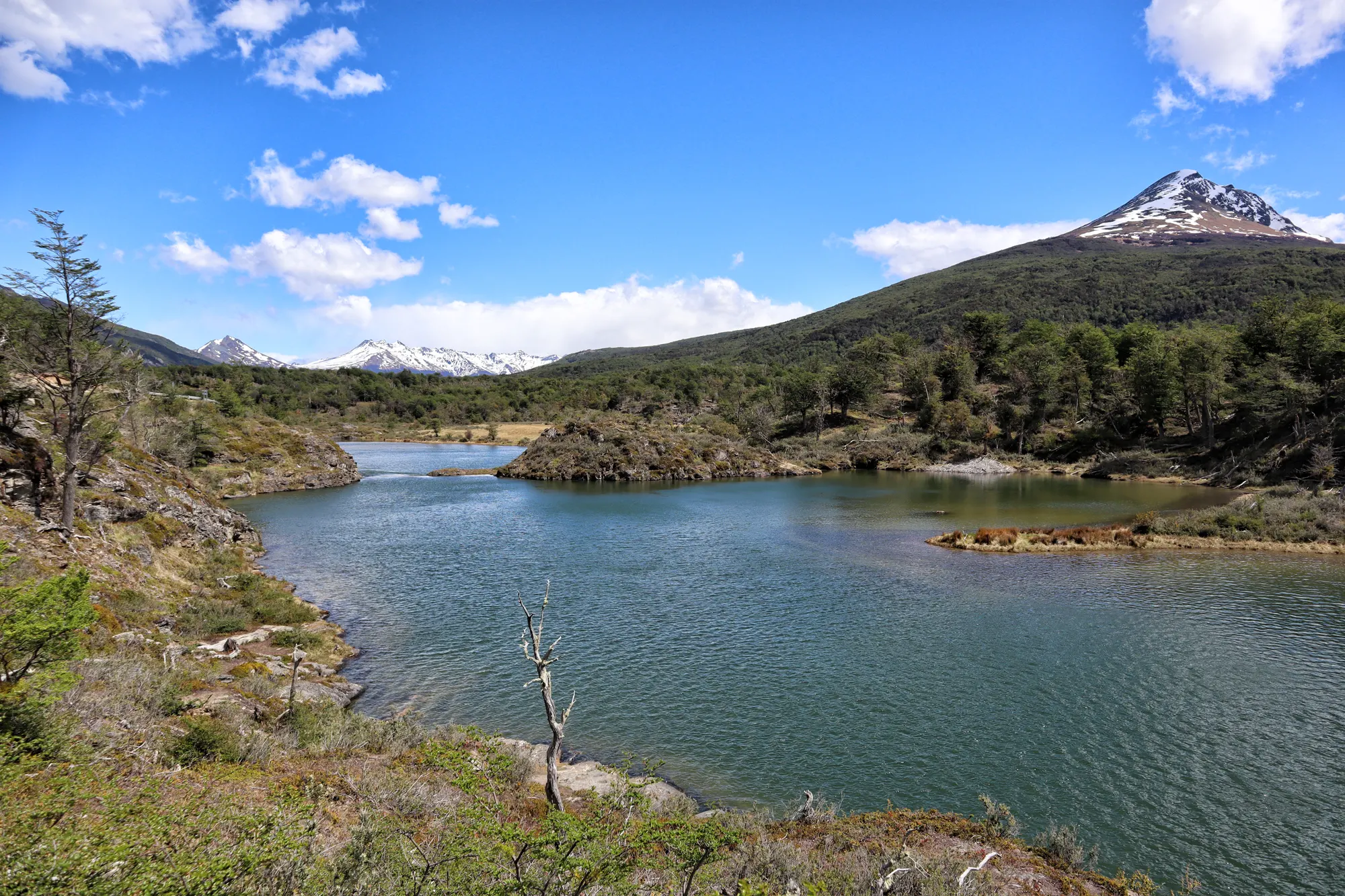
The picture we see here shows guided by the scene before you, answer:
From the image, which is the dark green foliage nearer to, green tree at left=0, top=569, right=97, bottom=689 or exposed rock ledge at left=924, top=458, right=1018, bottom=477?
exposed rock ledge at left=924, top=458, right=1018, bottom=477

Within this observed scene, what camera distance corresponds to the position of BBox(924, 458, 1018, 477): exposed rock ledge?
271ft

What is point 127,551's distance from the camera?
25344 millimetres

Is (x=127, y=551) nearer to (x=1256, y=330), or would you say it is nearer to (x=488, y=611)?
(x=488, y=611)

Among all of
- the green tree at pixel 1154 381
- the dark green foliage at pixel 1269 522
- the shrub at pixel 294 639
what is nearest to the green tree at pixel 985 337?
the green tree at pixel 1154 381

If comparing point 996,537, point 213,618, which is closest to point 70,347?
point 213,618

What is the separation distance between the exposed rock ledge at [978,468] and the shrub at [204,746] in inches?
3324

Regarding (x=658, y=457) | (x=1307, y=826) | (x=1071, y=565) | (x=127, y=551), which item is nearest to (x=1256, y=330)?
(x=1071, y=565)

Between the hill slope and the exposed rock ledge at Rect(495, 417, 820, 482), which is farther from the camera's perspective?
the hill slope

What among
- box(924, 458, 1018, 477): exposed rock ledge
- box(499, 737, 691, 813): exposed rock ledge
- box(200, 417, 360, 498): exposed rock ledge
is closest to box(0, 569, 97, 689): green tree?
box(499, 737, 691, 813): exposed rock ledge

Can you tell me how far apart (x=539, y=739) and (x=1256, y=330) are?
300ft

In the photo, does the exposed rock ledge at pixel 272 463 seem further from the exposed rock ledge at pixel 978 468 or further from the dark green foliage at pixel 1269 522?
the dark green foliage at pixel 1269 522

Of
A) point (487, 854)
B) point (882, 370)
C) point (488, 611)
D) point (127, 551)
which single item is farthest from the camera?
point (882, 370)

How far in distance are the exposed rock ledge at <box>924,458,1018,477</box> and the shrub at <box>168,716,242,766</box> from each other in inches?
3324

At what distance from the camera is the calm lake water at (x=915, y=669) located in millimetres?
13688
